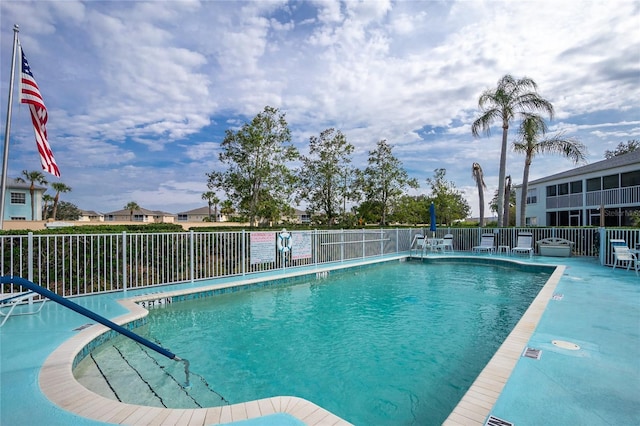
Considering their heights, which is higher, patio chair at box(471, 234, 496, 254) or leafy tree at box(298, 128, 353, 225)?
leafy tree at box(298, 128, 353, 225)

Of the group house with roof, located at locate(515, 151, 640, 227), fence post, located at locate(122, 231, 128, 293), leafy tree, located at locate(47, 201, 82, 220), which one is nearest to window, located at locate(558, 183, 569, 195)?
house with roof, located at locate(515, 151, 640, 227)

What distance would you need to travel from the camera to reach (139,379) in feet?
12.2

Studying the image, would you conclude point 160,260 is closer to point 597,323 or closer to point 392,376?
point 392,376

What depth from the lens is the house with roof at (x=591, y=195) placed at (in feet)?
62.4

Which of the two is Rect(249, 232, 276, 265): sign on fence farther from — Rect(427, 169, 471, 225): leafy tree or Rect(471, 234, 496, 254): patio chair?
Rect(427, 169, 471, 225): leafy tree

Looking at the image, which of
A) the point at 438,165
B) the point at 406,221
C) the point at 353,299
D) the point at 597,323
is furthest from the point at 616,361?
the point at 438,165

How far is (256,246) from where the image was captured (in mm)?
9680

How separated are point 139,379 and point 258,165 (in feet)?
47.0

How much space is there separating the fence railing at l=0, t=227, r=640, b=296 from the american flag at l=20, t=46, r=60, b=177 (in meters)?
2.24

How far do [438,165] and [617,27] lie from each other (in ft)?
60.3

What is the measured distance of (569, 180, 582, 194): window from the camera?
22323 millimetres

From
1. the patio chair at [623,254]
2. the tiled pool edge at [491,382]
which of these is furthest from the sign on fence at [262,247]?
the patio chair at [623,254]

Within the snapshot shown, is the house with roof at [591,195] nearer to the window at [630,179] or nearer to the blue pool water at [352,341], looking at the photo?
the window at [630,179]

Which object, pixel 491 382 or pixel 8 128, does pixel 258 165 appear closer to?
pixel 8 128
